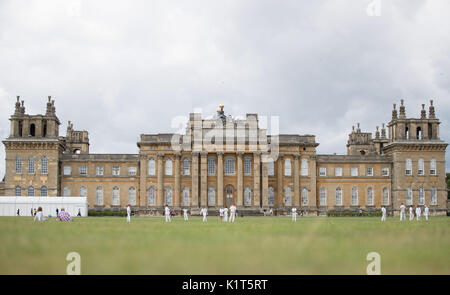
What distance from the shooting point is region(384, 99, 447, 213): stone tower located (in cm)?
7744

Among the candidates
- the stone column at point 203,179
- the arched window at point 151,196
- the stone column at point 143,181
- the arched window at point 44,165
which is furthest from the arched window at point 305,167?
the arched window at point 44,165

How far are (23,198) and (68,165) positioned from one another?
439 inches

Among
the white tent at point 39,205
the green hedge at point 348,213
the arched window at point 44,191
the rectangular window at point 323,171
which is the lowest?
the green hedge at point 348,213

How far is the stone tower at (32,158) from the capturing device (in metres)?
73.9

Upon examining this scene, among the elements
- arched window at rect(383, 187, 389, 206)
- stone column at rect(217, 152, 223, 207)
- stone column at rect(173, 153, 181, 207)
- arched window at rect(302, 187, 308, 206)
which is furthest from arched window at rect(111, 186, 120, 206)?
arched window at rect(383, 187, 389, 206)

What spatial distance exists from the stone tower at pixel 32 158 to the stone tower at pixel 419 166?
45.0 meters

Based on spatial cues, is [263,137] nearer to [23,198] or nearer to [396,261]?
[23,198]

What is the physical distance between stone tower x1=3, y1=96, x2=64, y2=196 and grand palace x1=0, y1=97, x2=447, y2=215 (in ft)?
0.42

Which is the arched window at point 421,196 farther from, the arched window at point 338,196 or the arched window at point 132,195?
the arched window at point 132,195

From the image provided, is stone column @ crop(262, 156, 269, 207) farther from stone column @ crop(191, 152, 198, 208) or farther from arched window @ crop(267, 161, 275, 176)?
stone column @ crop(191, 152, 198, 208)

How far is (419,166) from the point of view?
77.9 metres

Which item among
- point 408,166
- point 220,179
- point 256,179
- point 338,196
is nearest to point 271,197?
point 256,179
